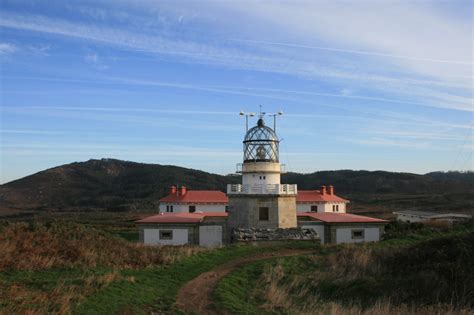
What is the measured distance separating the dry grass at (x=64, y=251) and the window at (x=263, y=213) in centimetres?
678

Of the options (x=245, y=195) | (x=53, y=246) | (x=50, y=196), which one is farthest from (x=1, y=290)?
(x=50, y=196)

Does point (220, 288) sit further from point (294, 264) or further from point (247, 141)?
point (247, 141)

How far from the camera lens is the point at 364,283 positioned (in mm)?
10719

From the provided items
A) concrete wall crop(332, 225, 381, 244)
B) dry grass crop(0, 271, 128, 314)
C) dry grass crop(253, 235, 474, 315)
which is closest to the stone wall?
concrete wall crop(332, 225, 381, 244)

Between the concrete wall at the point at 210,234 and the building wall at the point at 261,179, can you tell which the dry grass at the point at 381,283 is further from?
the concrete wall at the point at 210,234

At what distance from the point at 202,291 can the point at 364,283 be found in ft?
13.7

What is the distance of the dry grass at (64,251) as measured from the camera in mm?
10648

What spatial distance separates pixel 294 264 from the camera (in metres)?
14.2

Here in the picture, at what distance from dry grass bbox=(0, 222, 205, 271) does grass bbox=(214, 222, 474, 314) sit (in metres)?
2.95

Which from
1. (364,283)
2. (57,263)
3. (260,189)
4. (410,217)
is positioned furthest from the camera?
(410,217)

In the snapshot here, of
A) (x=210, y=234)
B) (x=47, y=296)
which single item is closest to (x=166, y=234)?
(x=210, y=234)

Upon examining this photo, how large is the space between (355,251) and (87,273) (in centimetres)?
947

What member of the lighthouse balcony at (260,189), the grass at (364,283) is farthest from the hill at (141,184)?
the grass at (364,283)

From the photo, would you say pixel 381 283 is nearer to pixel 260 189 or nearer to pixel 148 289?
pixel 148 289
